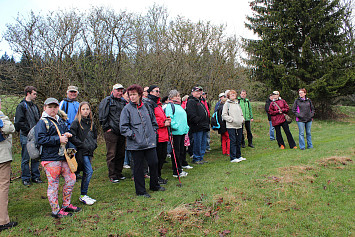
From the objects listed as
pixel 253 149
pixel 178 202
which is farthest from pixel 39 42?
pixel 253 149

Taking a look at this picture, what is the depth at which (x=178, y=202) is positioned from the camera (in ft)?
15.0

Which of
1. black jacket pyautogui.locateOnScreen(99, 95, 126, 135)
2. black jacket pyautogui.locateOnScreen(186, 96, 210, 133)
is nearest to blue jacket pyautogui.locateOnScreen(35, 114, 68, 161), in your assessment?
black jacket pyautogui.locateOnScreen(99, 95, 126, 135)

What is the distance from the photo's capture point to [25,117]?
20.1 ft

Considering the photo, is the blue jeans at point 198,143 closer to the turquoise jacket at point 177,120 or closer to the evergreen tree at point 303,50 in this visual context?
the turquoise jacket at point 177,120

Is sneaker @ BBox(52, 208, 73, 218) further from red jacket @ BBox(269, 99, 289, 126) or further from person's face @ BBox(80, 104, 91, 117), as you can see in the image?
red jacket @ BBox(269, 99, 289, 126)

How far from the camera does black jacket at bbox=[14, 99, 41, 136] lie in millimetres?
6023

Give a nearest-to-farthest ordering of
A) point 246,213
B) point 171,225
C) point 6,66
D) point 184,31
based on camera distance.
Answer: point 171,225
point 246,213
point 6,66
point 184,31

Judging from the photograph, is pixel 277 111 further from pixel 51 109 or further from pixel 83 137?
pixel 51 109

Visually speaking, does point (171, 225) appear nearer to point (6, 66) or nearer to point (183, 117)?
point (183, 117)

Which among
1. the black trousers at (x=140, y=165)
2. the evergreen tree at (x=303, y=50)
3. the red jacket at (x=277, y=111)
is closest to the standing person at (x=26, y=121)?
the black trousers at (x=140, y=165)

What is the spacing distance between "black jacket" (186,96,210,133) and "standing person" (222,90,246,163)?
630 millimetres

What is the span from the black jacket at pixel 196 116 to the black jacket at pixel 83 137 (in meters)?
3.37

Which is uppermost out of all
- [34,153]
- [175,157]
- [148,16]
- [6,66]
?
[148,16]

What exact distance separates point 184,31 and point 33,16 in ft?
22.8
